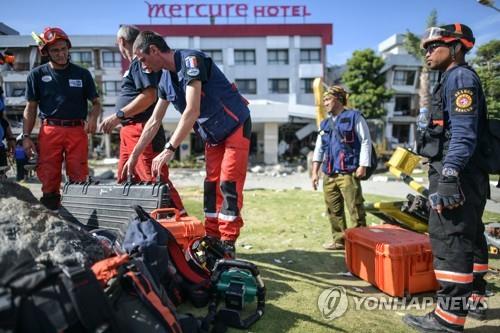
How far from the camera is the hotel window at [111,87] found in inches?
1345

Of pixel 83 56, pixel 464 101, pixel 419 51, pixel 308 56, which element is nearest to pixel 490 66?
pixel 464 101

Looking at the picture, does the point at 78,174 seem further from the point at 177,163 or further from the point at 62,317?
the point at 177,163

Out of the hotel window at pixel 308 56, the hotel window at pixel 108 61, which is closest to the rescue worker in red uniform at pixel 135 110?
the hotel window at pixel 308 56

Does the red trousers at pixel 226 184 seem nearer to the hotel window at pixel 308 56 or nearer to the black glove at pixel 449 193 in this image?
the black glove at pixel 449 193

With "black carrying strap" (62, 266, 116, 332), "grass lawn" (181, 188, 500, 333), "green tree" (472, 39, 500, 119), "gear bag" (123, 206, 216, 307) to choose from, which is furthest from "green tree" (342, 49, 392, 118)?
"black carrying strap" (62, 266, 116, 332)

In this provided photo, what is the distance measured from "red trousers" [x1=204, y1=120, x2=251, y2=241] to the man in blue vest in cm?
153

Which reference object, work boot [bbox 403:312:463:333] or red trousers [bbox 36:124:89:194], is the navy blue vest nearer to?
work boot [bbox 403:312:463:333]

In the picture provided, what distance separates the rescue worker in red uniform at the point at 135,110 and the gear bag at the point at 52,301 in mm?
2233

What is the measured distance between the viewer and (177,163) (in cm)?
2436

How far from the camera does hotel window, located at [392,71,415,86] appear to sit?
35.7m

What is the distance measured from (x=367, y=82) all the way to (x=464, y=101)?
98.7 ft

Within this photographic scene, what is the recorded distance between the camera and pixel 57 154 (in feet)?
12.7

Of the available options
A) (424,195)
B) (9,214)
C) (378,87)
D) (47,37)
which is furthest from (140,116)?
(378,87)

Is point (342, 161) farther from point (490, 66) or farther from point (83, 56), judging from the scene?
point (83, 56)
